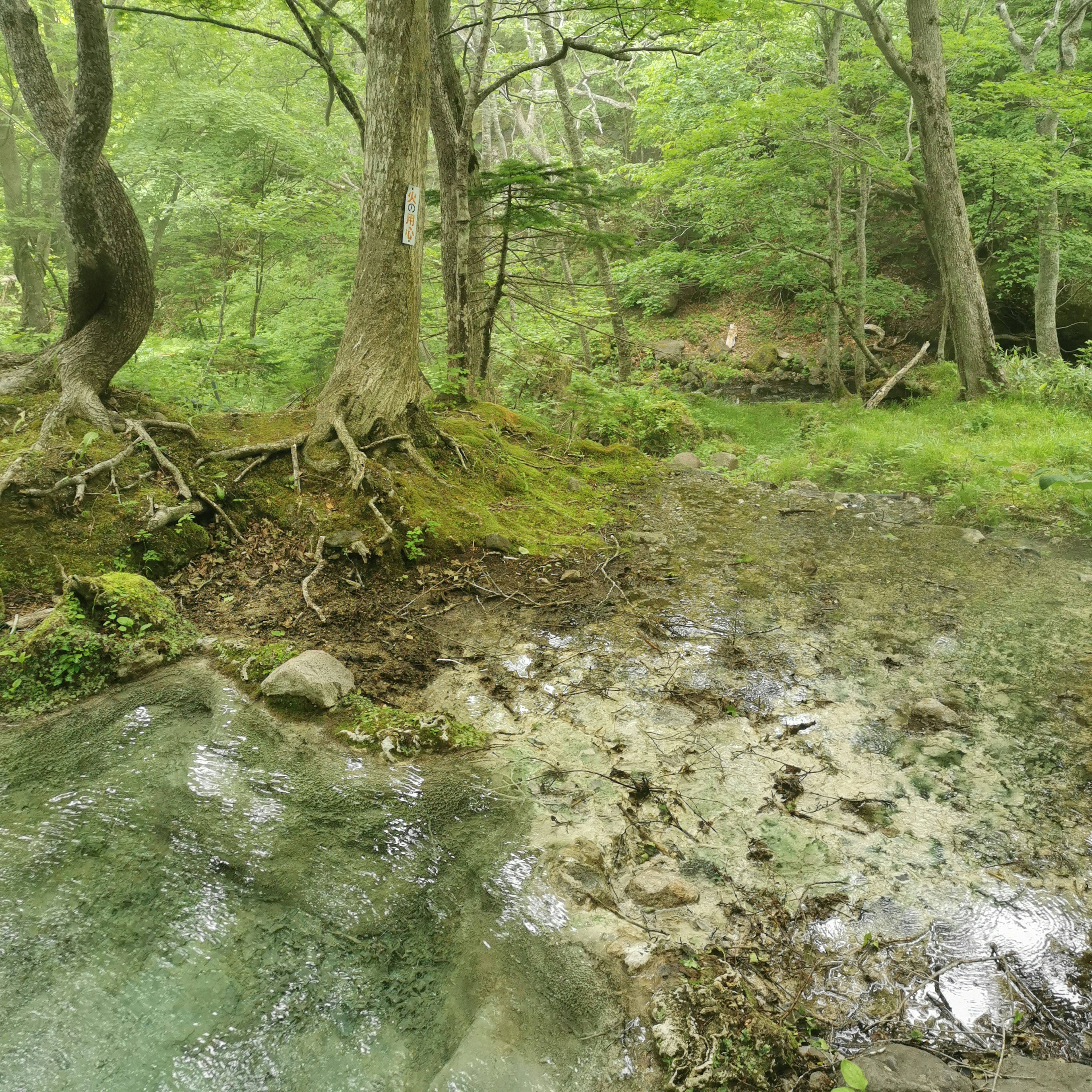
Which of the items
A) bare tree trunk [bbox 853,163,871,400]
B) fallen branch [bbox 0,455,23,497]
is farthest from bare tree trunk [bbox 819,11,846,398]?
fallen branch [bbox 0,455,23,497]

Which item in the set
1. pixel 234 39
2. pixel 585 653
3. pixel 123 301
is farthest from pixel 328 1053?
pixel 234 39

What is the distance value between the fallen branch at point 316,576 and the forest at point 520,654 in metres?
0.04

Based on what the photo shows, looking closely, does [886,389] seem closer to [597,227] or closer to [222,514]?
[597,227]

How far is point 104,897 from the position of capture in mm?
2295

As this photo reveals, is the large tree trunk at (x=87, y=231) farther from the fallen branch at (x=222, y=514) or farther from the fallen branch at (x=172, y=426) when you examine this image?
the fallen branch at (x=222, y=514)

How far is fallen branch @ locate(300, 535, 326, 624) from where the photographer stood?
13.7 feet

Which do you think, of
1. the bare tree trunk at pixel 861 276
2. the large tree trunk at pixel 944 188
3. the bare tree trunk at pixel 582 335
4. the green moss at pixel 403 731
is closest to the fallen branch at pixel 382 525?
the green moss at pixel 403 731

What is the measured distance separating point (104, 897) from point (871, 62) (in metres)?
16.8

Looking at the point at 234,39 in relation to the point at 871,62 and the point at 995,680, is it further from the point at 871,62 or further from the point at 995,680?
the point at 995,680

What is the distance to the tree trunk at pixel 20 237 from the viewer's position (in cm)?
1252

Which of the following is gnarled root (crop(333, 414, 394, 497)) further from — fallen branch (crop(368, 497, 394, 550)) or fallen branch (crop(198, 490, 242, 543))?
fallen branch (crop(198, 490, 242, 543))

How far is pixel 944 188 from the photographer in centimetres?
983

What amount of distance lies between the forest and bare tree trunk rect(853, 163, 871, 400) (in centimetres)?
48

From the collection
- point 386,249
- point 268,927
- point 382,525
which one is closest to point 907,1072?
point 268,927
